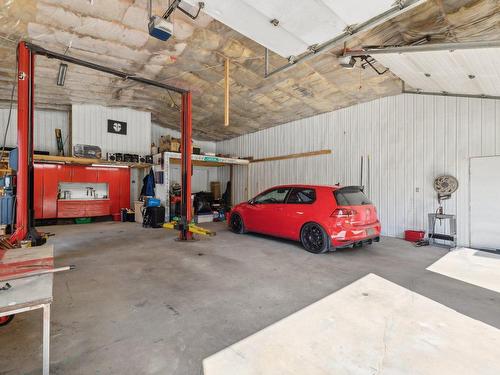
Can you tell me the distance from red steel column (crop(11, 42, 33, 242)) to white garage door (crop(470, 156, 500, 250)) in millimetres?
8501

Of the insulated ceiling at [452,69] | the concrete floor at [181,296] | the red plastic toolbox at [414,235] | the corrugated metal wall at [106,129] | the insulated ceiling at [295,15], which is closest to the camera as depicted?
the concrete floor at [181,296]

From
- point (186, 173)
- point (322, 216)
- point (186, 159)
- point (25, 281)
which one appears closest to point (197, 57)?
point (186, 159)

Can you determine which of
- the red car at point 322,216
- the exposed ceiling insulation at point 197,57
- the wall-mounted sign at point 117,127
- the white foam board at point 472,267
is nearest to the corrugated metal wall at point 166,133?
the wall-mounted sign at point 117,127

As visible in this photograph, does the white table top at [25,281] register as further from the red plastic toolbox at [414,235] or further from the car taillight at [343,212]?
the red plastic toolbox at [414,235]

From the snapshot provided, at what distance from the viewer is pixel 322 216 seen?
470 cm

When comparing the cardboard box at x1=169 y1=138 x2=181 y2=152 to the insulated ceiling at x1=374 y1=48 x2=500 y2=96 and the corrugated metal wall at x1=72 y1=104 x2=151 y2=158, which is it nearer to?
the corrugated metal wall at x1=72 y1=104 x2=151 y2=158

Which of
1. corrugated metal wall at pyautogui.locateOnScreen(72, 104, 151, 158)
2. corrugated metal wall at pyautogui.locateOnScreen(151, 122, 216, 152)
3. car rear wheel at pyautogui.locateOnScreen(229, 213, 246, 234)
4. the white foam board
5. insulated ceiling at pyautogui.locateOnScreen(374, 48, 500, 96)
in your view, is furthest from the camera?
corrugated metal wall at pyautogui.locateOnScreen(151, 122, 216, 152)

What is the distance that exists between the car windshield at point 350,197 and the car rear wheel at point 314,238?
25.5 inches

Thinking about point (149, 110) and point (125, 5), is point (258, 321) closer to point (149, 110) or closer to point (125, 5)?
point (125, 5)

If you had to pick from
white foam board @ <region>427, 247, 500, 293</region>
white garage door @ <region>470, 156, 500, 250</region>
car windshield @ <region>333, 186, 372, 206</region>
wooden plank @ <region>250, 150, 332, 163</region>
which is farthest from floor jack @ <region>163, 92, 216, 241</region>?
white garage door @ <region>470, 156, 500, 250</region>

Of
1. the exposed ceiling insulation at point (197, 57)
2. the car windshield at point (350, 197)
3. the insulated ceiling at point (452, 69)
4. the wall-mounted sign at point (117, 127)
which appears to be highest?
the exposed ceiling insulation at point (197, 57)

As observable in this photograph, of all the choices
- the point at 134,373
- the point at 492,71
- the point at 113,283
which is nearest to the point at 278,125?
the point at 492,71

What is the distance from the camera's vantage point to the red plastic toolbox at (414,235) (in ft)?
19.5

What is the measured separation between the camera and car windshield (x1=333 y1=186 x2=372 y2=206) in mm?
4680
